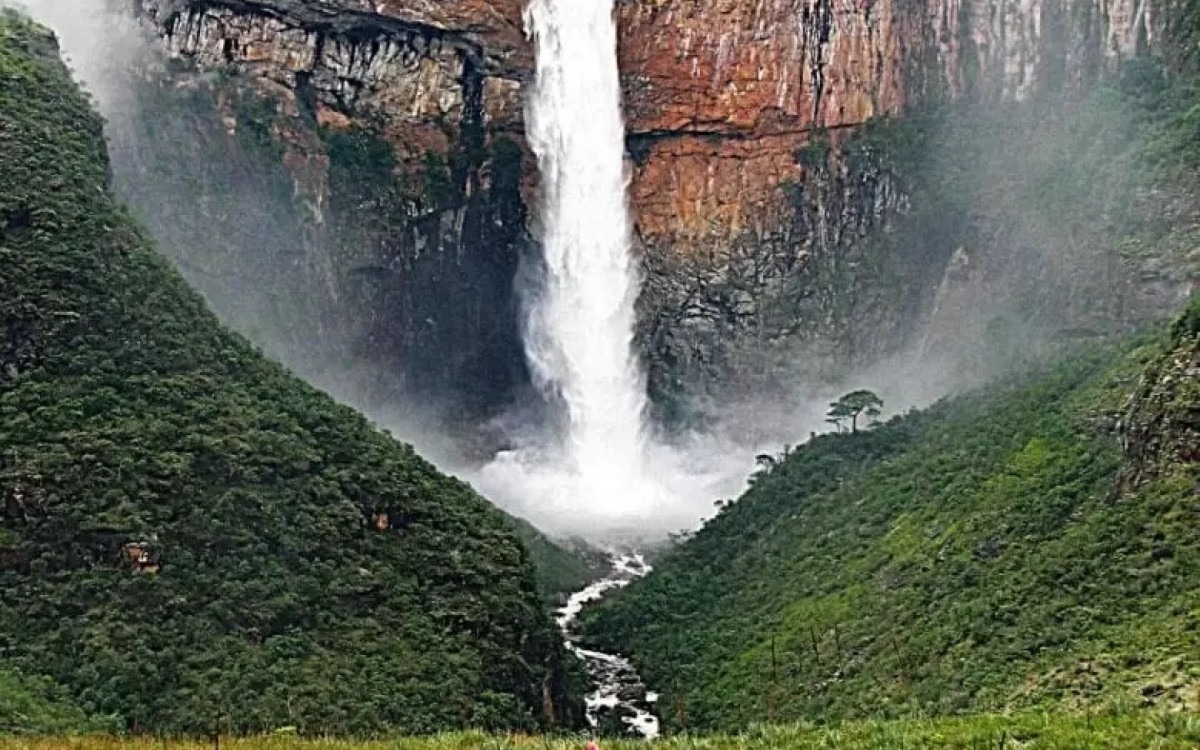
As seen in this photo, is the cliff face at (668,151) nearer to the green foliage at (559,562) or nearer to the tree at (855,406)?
the tree at (855,406)

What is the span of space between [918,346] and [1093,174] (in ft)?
35.3

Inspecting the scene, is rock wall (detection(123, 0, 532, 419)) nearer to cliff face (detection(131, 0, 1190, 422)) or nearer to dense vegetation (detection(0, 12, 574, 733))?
cliff face (detection(131, 0, 1190, 422))

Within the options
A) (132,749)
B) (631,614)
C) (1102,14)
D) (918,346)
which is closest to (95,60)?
(631,614)

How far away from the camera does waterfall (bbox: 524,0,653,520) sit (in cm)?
5331

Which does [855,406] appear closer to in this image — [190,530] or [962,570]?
[962,570]

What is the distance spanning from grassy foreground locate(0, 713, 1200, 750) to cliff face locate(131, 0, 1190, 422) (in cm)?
3736

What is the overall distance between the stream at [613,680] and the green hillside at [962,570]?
571 mm

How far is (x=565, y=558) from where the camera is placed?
1791 inches

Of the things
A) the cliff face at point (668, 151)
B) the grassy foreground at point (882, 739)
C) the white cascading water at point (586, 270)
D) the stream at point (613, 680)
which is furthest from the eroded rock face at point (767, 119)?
the grassy foreground at point (882, 739)

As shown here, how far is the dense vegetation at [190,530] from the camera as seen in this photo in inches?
955

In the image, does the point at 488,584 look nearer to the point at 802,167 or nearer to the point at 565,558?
the point at 565,558

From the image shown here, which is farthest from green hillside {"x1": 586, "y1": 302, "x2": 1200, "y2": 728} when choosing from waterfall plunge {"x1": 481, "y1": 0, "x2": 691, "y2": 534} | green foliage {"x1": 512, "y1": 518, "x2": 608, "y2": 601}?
waterfall plunge {"x1": 481, "y1": 0, "x2": 691, "y2": 534}

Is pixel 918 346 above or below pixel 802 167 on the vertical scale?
below

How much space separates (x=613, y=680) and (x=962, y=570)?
10866 mm
